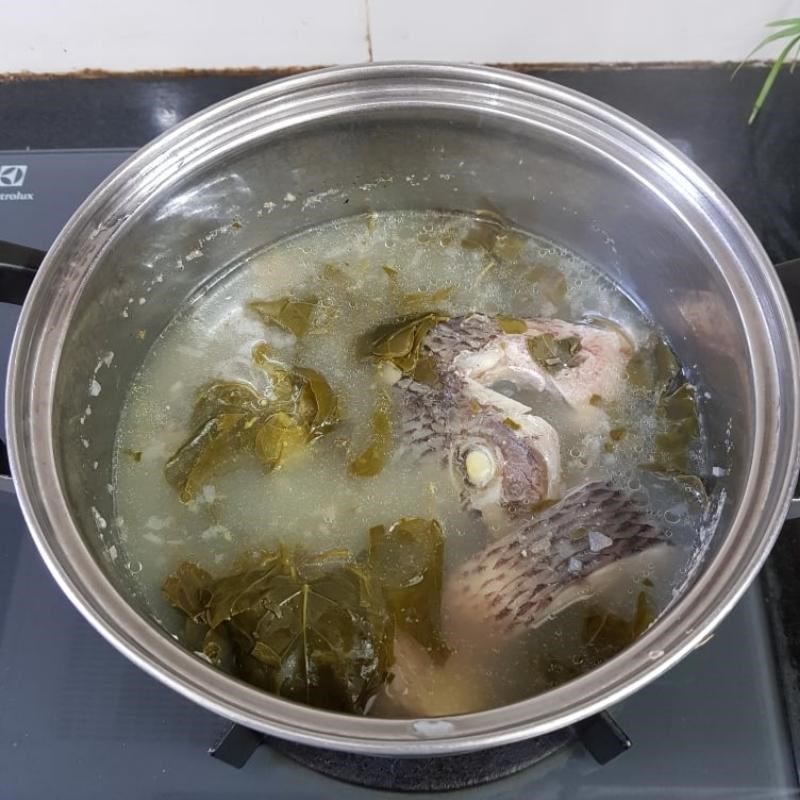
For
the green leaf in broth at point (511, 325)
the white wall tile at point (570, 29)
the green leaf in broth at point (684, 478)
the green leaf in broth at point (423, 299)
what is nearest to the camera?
the green leaf in broth at point (684, 478)

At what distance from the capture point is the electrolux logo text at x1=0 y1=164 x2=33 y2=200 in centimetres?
182

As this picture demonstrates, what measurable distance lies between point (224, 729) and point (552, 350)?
2.98ft

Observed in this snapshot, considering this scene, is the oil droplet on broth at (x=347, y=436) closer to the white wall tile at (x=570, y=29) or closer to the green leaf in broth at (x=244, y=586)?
the green leaf in broth at (x=244, y=586)

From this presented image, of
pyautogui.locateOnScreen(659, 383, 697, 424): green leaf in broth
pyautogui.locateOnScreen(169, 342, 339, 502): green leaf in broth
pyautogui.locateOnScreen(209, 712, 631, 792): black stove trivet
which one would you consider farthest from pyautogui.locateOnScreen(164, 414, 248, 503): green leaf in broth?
pyautogui.locateOnScreen(659, 383, 697, 424): green leaf in broth

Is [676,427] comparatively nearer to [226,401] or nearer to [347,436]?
[347,436]

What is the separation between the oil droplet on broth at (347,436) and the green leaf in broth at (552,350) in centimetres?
7

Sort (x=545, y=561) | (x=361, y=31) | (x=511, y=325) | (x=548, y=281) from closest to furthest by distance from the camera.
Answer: (x=545, y=561)
(x=511, y=325)
(x=548, y=281)
(x=361, y=31)

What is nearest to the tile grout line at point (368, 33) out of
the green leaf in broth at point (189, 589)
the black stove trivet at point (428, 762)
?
the green leaf in broth at point (189, 589)

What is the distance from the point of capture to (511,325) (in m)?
1.64

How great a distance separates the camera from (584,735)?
4.30 feet

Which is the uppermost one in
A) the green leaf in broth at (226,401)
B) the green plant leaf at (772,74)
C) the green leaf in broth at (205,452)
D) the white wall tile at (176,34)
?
the white wall tile at (176,34)

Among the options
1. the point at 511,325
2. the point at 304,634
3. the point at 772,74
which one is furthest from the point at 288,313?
the point at 772,74

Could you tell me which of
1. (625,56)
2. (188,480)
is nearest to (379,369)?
(188,480)

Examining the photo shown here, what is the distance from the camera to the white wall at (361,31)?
1.83 m
